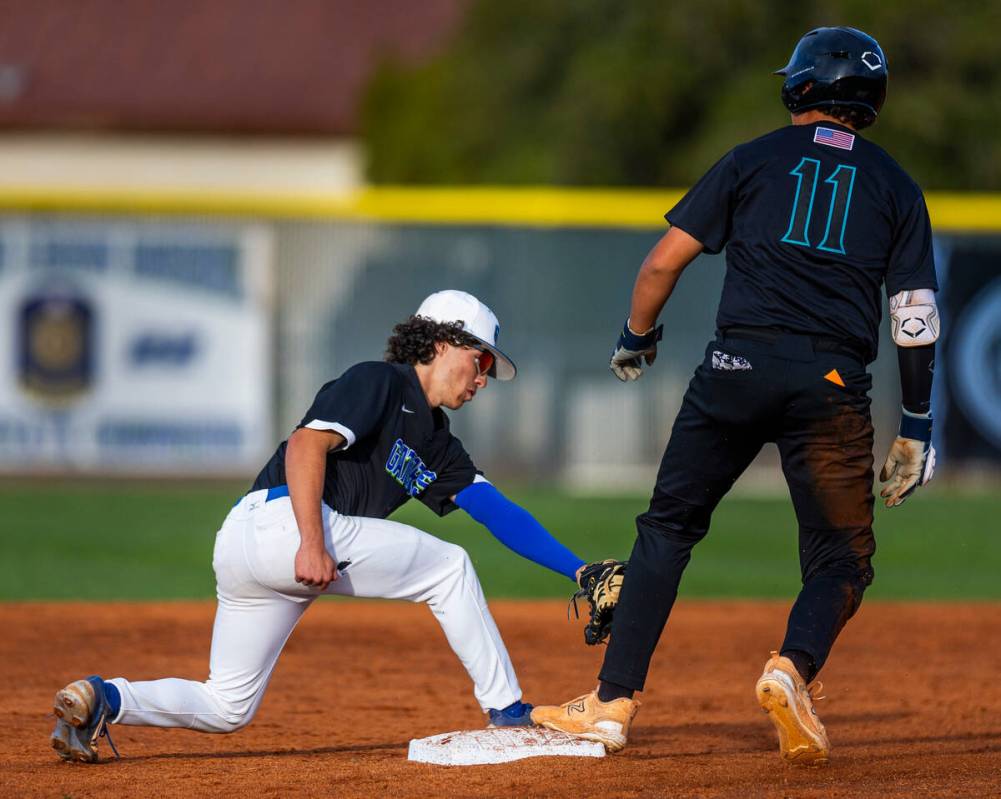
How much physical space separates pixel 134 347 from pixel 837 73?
11952mm

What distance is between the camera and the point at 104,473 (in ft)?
51.1

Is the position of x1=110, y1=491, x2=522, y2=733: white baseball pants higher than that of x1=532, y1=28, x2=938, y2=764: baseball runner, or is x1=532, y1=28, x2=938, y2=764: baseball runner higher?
x1=532, y1=28, x2=938, y2=764: baseball runner

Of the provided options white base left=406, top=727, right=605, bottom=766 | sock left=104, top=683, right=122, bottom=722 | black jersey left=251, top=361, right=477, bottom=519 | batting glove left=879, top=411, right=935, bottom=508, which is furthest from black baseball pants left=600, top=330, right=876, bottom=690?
sock left=104, top=683, right=122, bottom=722

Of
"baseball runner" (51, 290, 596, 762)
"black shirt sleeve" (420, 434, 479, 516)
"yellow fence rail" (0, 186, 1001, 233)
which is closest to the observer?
"baseball runner" (51, 290, 596, 762)

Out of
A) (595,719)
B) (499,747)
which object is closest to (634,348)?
(595,719)

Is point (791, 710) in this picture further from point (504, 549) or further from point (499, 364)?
point (504, 549)

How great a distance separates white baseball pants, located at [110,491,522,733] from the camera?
4508 mm

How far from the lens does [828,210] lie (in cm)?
449

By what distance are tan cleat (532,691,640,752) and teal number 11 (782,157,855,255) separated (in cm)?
142

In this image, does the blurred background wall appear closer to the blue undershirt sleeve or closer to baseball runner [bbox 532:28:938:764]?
the blue undershirt sleeve

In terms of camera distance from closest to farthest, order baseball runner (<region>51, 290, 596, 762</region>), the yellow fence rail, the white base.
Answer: baseball runner (<region>51, 290, 596, 762</region>) → the white base → the yellow fence rail

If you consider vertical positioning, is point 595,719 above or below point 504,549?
above

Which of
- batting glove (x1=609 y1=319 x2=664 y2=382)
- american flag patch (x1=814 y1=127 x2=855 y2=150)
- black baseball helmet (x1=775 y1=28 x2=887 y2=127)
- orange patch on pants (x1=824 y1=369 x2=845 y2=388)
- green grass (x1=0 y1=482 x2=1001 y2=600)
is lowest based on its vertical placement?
green grass (x1=0 y1=482 x2=1001 y2=600)

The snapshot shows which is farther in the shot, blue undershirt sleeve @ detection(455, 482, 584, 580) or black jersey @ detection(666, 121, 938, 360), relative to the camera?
blue undershirt sleeve @ detection(455, 482, 584, 580)
